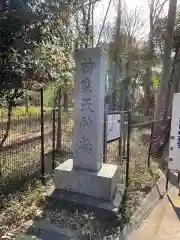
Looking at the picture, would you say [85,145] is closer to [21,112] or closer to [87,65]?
[87,65]

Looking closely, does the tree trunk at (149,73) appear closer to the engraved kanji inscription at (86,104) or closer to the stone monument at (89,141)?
the stone monument at (89,141)

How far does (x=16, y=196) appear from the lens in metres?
4.24

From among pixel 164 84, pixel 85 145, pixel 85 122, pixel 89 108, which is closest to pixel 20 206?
pixel 85 145

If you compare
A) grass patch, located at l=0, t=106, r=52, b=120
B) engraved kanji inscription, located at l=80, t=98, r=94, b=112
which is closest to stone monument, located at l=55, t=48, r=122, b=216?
engraved kanji inscription, located at l=80, t=98, r=94, b=112

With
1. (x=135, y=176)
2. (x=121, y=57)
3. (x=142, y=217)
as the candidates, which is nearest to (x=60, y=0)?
(x=142, y=217)

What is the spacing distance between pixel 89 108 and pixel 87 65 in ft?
2.23

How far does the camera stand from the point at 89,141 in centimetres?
401

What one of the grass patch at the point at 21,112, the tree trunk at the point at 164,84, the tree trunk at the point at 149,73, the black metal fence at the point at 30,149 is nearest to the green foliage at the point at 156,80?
the tree trunk at the point at 149,73

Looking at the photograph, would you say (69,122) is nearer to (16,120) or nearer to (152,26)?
(16,120)

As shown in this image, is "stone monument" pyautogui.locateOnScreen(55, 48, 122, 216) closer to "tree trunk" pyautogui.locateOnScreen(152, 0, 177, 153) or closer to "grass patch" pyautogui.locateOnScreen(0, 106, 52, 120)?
"grass patch" pyautogui.locateOnScreen(0, 106, 52, 120)

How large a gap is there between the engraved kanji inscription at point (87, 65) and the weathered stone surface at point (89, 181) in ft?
5.30

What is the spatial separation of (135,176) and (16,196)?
244 centimetres

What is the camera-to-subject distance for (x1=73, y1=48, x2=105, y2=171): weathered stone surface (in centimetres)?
388

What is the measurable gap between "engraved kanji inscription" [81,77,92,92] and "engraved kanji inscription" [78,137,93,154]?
0.79 metres
